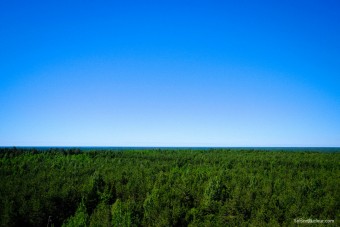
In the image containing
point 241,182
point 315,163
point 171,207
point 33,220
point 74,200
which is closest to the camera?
point 33,220

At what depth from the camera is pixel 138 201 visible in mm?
13695

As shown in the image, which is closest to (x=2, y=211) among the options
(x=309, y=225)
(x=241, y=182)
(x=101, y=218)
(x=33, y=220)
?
(x=33, y=220)

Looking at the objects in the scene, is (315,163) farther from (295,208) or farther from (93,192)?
(93,192)

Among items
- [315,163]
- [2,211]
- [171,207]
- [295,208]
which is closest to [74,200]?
[2,211]

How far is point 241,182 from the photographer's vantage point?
16969 millimetres

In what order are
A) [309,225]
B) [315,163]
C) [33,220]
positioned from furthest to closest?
1. [315,163]
2. [33,220]
3. [309,225]

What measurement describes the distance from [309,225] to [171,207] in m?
5.99

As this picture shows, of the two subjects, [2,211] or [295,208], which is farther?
[295,208]

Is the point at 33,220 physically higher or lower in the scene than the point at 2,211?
lower

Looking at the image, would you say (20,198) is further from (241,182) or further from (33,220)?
(241,182)

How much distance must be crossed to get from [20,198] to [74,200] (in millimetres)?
2867

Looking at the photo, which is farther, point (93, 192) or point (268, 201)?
point (93, 192)

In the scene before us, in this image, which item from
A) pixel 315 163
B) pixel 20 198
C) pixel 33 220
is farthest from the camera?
pixel 315 163

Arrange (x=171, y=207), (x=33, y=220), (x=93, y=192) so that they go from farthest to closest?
(x=93, y=192) < (x=171, y=207) < (x=33, y=220)
